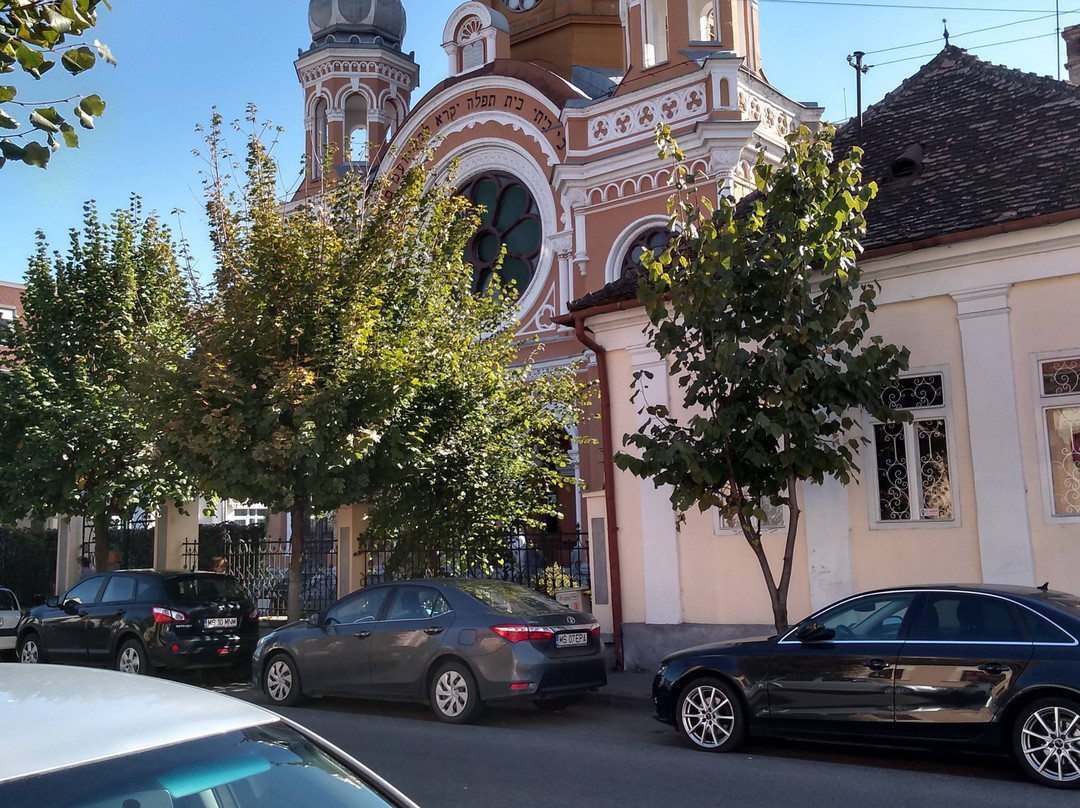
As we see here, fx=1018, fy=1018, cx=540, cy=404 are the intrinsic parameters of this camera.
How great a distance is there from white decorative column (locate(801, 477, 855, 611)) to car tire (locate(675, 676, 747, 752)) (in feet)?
12.0

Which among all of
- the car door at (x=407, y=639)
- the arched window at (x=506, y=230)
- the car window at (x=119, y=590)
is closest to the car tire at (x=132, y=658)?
the car window at (x=119, y=590)

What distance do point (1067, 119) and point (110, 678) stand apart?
42.2ft

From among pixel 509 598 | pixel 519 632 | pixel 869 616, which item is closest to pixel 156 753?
pixel 869 616

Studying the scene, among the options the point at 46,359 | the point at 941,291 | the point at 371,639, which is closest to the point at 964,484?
the point at 941,291

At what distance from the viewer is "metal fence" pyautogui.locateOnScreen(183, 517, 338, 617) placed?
18.5 metres

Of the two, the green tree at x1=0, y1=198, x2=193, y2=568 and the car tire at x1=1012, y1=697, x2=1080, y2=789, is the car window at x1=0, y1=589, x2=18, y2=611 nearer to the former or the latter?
the green tree at x1=0, y1=198, x2=193, y2=568

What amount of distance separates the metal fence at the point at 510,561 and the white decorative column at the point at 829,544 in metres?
4.64

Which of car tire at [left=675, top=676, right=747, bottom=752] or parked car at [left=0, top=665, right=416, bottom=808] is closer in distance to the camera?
parked car at [left=0, top=665, right=416, bottom=808]

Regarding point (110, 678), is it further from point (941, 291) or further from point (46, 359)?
point (46, 359)

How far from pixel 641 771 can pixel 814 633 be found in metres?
1.84

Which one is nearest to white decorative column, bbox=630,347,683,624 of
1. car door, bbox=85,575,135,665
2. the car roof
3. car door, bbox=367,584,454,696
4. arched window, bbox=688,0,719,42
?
car door, bbox=367,584,454,696

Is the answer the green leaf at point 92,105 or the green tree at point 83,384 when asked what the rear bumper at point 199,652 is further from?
the green leaf at point 92,105

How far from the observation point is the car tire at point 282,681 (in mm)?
11828

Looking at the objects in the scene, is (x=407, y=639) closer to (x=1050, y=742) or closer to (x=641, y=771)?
(x=641, y=771)
